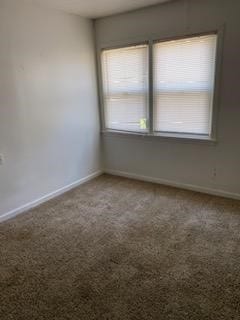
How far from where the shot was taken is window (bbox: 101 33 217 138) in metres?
3.06

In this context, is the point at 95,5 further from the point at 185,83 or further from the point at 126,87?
the point at 185,83

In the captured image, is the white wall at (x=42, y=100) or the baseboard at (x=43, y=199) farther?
the baseboard at (x=43, y=199)

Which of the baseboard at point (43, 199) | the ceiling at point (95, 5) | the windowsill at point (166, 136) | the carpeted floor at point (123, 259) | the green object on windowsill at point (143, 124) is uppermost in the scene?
the ceiling at point (95, 5)

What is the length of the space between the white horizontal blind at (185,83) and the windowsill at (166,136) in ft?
0.21

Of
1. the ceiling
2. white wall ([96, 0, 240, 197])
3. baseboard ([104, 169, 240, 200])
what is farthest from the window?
baseboard ([104, 169, 240, 200])

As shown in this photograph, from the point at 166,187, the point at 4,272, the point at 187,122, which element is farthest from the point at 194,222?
the point at 4,272

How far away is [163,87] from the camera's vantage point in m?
3.38

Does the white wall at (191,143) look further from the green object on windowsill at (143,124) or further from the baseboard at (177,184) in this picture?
the green object on windowsill at (143,124)

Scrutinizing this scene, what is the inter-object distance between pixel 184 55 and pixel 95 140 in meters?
1.83

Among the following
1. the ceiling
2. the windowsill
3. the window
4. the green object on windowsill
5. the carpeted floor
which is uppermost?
the ceiling

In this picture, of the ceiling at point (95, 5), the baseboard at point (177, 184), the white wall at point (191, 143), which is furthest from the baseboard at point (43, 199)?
the ceiling at point (95, 5)

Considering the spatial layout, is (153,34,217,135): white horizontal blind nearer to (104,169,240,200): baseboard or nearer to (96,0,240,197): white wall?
(96,0,240,197): white wall

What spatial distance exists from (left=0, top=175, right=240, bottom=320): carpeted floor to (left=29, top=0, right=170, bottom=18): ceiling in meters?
2.39

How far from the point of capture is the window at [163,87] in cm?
306
